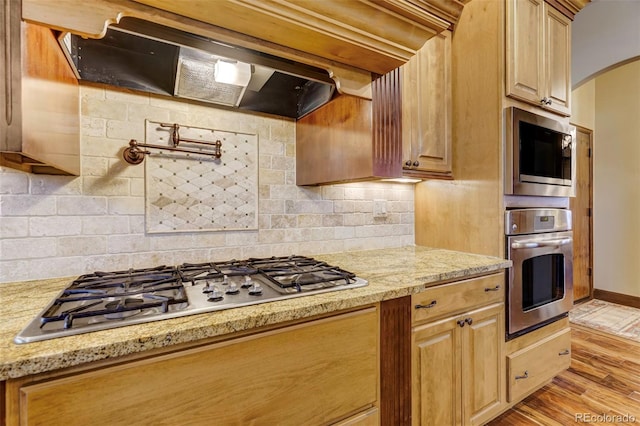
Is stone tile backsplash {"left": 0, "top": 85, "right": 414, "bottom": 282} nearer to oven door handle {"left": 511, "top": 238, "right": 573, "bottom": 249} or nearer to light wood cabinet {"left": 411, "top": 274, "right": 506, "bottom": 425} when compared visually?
light wood cabinet {"left": 411, "top": 274, "right": 506, "bottom": 425}

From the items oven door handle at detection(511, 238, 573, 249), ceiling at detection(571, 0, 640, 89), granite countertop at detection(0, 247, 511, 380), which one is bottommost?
granite countertop at detection(0, 247, 511, 380)

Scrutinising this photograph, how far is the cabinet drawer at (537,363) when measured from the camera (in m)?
1.72

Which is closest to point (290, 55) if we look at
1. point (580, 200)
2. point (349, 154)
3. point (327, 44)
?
point (327, 44)

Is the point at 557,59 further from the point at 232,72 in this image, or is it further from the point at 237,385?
the point at 237,385

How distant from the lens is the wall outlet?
2054mm

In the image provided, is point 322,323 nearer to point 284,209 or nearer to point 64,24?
point 284,209

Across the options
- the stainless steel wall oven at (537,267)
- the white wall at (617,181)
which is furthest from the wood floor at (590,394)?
the white wall at (617,181)

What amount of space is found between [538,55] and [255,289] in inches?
87.8

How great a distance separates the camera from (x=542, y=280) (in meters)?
1.91

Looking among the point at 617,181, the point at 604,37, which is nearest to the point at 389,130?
the point at 604,37

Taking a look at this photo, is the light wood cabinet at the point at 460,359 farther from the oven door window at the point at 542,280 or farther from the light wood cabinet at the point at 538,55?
the light wood cabinet at the point at 538,55

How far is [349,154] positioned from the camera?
1.42 metres

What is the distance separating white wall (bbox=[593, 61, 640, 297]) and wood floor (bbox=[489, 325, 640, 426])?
59.9 inches

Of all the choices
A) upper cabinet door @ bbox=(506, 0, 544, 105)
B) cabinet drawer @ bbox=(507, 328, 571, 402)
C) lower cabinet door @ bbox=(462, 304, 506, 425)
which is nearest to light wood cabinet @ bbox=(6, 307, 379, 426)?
lower cabinet door @ bbox=(462, 304, 506, 425)
